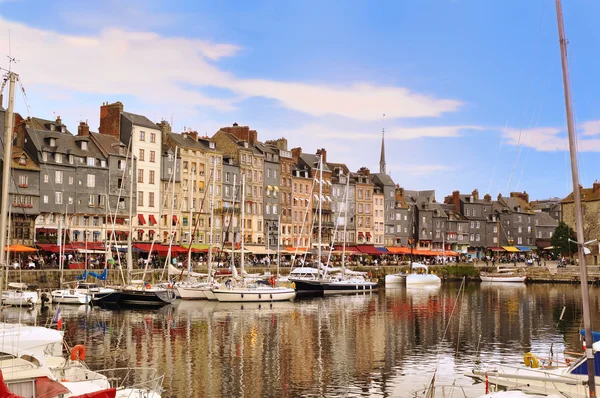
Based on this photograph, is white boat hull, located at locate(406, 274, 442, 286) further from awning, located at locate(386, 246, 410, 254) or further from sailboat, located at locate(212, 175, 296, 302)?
sailboat, located at locate(212, 175, 296, 302)

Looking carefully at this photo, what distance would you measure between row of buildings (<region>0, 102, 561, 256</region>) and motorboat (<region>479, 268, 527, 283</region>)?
20455 mm

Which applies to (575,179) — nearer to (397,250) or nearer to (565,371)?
(565,371)

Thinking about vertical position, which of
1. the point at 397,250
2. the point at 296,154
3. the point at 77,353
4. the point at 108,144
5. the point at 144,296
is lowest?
the point at 77,353

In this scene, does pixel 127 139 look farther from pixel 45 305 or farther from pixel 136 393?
pixel 136 393

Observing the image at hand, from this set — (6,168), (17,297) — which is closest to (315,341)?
(6,168)

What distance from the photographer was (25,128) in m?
70.1

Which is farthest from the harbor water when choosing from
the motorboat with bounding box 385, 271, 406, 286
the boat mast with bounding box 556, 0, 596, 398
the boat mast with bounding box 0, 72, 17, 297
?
the motorboat with bounding box 385, 271, 406, 286

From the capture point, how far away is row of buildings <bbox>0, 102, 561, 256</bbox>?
6925 cm

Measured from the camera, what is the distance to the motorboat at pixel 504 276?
9225 cm

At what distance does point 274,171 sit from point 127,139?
77.1 feet

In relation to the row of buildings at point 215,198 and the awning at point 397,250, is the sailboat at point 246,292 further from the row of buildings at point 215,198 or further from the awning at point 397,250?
the awning at point 397,250

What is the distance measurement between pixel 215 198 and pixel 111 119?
1584 cm

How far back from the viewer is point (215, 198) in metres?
88.0

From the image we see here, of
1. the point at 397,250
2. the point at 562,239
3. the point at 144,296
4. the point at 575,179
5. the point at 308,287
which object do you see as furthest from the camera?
the point at 397,250
